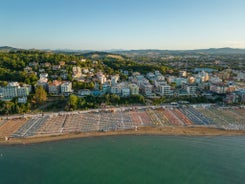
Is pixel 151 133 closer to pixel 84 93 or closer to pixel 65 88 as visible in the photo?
pixel 84 93

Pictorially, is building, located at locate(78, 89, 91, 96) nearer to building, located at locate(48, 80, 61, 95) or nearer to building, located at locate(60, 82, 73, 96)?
building, located at locate(60, 82, 73, 96)

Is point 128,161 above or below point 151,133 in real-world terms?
below

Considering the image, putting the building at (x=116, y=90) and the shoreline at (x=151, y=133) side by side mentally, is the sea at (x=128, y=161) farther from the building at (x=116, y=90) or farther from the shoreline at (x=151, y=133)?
the building at (x=116, y=90)

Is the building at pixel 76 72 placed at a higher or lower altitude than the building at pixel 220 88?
higher

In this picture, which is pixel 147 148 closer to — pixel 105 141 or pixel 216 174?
pixel 105 141

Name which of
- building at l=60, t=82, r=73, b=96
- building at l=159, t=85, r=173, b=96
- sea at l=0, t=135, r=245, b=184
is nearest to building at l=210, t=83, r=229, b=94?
building at l=159, t=85, r=173, b=96

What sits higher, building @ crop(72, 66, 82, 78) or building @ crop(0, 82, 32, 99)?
building @ crop(72, 66, 82, 78)

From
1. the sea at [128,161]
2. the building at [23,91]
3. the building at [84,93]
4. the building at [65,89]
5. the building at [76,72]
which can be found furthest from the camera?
the building at [76,72]

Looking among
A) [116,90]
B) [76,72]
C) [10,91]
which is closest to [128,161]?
[116,90]

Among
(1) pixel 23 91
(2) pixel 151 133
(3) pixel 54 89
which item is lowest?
(2) pixel 151 133

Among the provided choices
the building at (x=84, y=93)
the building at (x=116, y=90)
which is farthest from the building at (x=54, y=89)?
the building at (x=116, y=90)
